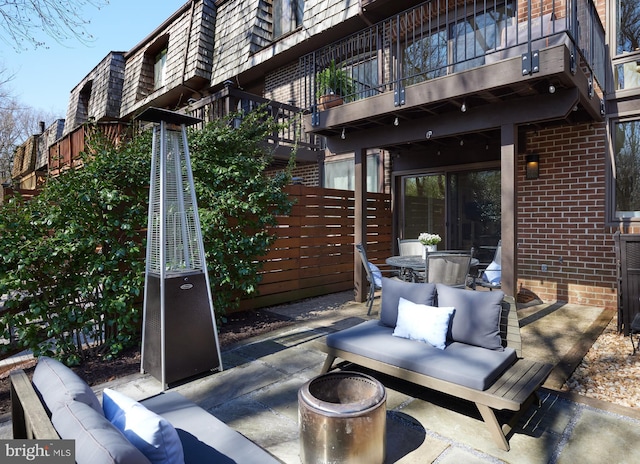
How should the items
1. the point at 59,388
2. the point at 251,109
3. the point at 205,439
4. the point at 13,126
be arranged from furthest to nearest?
the point at 13,126, the point at 251,109, the point at 205,439, the point at 59,388

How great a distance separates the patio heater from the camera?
311 cm

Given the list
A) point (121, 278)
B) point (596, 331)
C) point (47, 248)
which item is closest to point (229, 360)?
point (121, 278)

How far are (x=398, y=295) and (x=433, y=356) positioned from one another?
735mm

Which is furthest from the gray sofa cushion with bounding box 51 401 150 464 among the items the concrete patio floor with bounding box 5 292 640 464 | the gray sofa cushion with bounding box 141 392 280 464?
the concrete patio floor with bounding box 5 292 640 464

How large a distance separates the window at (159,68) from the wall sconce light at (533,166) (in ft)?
35.7

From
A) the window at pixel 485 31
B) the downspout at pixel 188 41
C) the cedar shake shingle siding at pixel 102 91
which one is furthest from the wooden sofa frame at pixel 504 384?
the cedar shake shingle siding at pixel 102 91

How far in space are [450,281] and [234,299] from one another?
2889 mm

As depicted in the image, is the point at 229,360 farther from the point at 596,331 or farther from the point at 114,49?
the point at 114,49

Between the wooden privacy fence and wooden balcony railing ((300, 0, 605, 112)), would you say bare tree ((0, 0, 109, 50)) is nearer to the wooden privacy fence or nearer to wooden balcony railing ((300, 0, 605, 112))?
wooden balcony railing ((300, 0, 605, 112))

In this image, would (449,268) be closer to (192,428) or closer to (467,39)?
(192,428)

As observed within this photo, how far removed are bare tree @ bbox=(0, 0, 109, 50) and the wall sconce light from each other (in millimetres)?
6189

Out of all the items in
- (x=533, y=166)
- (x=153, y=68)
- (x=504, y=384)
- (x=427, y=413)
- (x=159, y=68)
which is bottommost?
(x=427, y=413)

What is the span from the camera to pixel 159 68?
40.8 feet

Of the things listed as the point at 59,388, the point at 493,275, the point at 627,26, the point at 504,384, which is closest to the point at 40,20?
the point at 59,388
